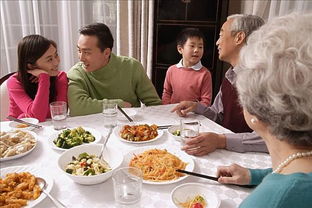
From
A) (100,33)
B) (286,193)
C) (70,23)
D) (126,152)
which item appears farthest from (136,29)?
(286,193)

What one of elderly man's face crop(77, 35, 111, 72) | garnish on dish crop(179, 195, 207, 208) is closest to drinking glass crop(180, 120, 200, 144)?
garnish on dish crop(179, 195, 207, 208)

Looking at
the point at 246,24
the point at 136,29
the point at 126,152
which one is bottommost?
the point at 126,152

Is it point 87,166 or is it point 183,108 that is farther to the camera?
point 183,108

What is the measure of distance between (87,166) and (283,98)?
79 cm

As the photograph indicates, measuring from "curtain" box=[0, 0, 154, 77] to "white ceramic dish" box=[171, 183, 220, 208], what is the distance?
102 inches

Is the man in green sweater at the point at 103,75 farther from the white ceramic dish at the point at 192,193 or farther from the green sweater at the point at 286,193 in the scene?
the green sweater at the point at 286,193

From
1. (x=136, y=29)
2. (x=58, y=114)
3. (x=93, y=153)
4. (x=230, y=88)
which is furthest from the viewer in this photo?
(x=136, y=29)

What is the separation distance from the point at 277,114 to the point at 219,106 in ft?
4.58

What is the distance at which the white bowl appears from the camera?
1.05m

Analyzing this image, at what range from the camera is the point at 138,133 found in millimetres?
1510

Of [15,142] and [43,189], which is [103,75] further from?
[43,189]

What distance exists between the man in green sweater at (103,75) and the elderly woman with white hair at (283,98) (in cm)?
147

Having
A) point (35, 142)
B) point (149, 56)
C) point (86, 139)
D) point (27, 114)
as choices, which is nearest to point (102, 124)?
point (86, 139)

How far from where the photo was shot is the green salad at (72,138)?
1.39m
